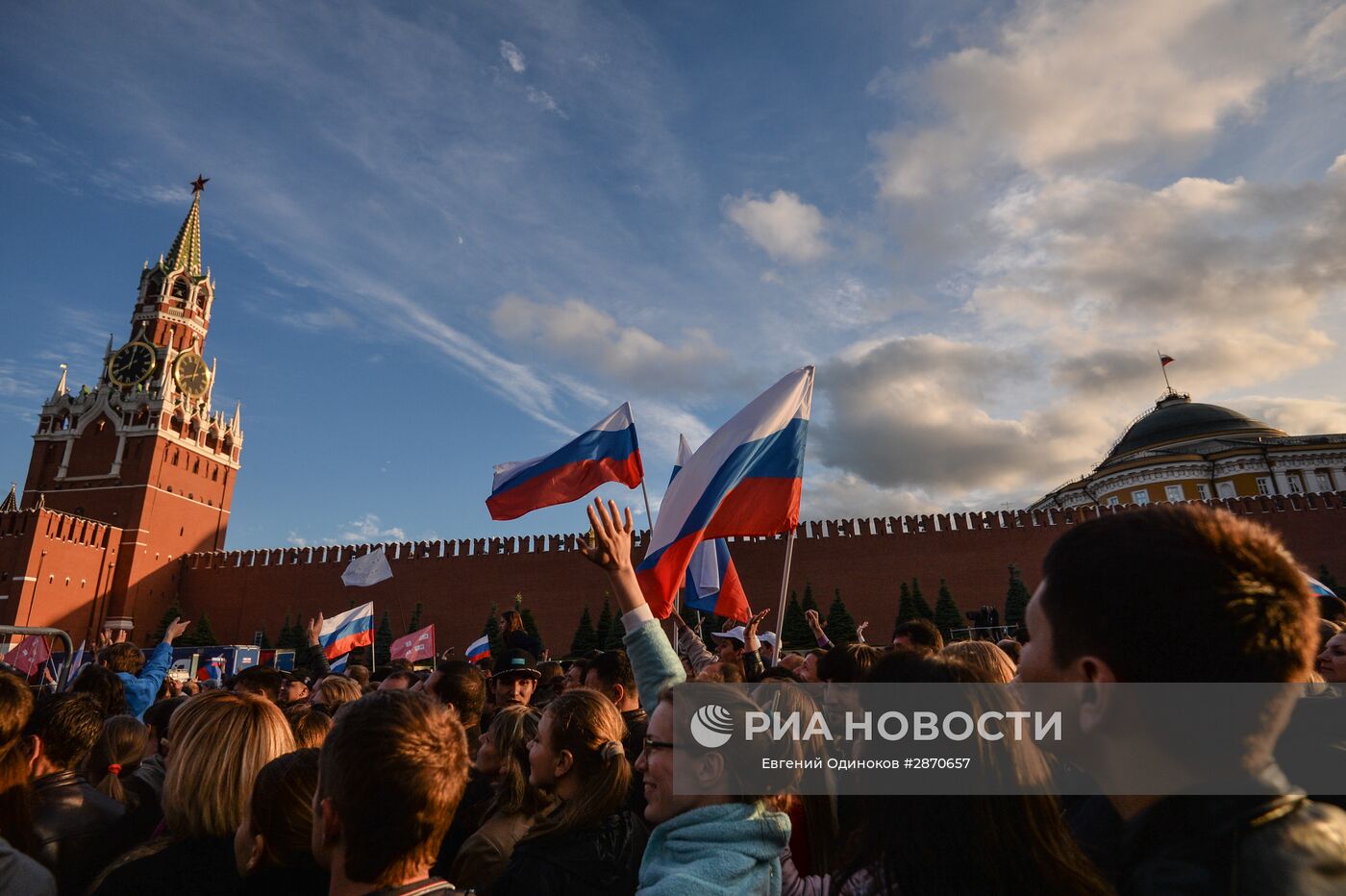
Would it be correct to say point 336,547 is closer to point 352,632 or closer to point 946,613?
point 352,632

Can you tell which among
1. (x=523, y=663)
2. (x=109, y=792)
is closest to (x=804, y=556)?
(x=523, y=663)

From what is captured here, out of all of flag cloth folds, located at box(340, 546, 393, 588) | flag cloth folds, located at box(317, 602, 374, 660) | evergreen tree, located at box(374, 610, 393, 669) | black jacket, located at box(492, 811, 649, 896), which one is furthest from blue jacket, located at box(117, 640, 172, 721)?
evergreen tree, located at box(374, 610, 393, 669)

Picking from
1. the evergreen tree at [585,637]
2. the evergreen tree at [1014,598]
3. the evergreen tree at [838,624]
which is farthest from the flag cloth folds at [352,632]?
the evergreen tree at [1014,598]

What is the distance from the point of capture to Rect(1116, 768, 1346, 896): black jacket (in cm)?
98

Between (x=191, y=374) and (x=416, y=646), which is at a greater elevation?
(x=191, y=374)

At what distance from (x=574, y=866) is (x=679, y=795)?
567 mm

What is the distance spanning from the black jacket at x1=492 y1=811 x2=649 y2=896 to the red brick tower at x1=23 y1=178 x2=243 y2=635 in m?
42.2

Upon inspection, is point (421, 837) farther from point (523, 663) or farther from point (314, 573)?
point (314, 573)

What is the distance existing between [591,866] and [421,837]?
2.39 feet

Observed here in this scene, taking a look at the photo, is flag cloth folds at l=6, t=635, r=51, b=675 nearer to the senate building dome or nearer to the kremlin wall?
the kremlin wall

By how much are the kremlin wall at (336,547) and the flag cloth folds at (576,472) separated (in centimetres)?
2547

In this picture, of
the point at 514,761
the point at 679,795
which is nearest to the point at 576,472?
the point at 514,761

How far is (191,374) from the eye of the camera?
45031 millimetres

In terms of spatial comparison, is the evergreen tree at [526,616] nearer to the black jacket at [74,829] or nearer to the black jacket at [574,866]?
the black jacket at [74,829]
